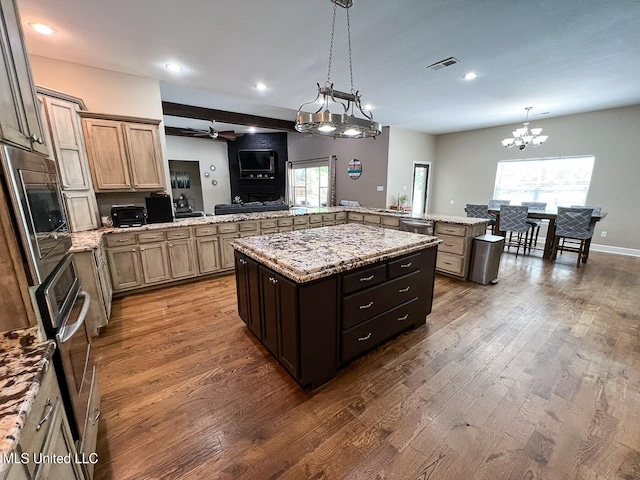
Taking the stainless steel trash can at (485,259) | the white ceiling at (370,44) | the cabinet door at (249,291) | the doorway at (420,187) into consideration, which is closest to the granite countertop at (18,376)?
the cabinet door at (249,291)

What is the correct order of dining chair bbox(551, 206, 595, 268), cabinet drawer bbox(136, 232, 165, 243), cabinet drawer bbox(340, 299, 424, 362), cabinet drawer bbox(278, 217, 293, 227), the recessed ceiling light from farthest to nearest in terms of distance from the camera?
1. cabinet drawer bbox(278, 217, 293, 227)
2. dining chair bbox(551, 206, 595, 268)
3. cabinet drawer bbox(136, 232, 165, 243)
4. the recessed ceiling light
5. cabinet drawer bbox(340, 299, 424, 362)

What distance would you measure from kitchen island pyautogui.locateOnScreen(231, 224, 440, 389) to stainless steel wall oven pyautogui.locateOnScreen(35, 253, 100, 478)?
1038mm

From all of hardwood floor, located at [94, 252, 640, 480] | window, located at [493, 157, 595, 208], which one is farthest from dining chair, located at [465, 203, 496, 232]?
hardwood floor, located at [94, 252, 640, 480]

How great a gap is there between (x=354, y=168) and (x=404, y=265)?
17.3 ft

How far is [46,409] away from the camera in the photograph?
85 cm

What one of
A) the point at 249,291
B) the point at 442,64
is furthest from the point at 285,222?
the point at 442,64

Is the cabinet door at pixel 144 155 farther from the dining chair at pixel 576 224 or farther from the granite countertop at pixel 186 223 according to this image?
the dining chair at pixel 576 224

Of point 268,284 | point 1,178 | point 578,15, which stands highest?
point 578,15

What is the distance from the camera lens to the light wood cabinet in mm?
2658

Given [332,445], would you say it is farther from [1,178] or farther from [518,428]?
[1,178]

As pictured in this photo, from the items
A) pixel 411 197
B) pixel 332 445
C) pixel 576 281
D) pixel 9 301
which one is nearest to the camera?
pixel 9 301

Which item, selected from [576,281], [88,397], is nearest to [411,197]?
[576,281]

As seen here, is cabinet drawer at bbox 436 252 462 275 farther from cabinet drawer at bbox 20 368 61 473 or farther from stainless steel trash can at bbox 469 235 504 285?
cabinet drawer at bbox 20 368 61 473

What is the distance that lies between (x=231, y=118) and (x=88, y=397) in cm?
587
